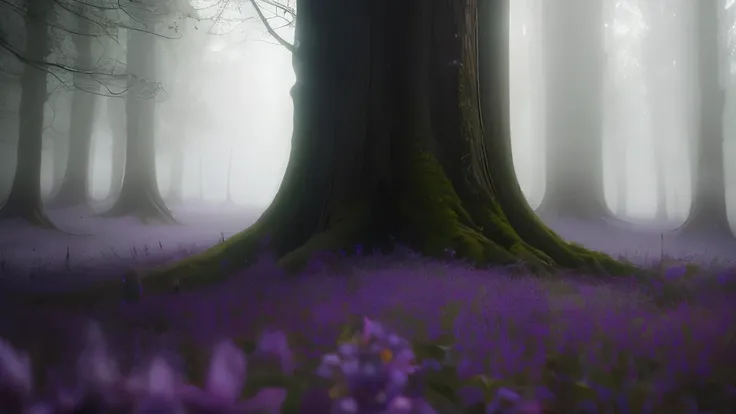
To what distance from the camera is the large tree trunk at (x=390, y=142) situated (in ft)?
15.7

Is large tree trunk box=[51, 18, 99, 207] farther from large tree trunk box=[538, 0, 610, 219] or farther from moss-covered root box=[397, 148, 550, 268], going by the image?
moss-covered root box=[397, 148, 550, 268]

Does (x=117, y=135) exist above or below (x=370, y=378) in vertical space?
above

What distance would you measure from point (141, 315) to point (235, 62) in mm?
26354

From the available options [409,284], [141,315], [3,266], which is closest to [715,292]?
[409,284]

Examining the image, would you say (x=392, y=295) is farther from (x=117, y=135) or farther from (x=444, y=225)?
(x=117, y=135)

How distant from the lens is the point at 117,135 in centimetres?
2559

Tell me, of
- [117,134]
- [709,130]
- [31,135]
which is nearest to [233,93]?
[117,134]

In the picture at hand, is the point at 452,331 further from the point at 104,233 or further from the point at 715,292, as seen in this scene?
the point at 104,233

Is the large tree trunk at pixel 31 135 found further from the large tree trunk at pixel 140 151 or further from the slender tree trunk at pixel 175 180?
the slender tree trunk at pixel 175 180

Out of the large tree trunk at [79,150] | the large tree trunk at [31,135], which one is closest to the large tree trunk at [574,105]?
the large tree trunk at [31,135]

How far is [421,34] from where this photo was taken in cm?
509

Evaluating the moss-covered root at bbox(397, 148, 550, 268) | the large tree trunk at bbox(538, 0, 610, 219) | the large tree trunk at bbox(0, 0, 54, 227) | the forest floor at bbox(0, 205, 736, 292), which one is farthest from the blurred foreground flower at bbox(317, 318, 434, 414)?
the large tree trunk at bbox(538, 0, 610, 219)

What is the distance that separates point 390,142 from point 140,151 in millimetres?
14859

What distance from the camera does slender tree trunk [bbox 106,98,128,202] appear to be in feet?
80.0
